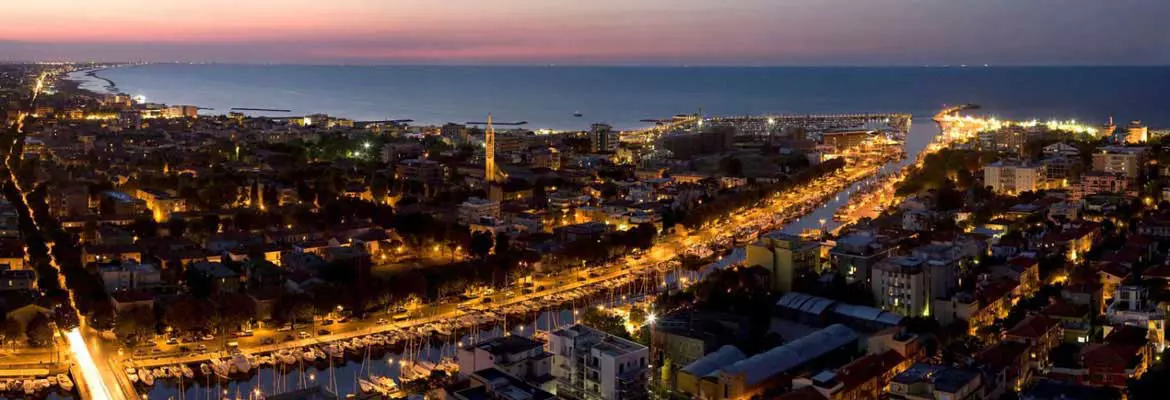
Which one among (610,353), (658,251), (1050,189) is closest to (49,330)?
(610,353)

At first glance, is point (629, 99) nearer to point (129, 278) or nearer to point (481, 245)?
point (481, 245)

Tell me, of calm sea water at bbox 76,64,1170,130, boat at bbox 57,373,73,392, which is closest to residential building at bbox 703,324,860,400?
boat at bbox 57,373,73,392

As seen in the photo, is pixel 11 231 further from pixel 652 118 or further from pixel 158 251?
pixel 652 118

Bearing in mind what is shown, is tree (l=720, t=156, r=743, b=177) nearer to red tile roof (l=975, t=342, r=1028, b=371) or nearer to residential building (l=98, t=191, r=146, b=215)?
residential building (l=98, t=191, r=146, b=215)

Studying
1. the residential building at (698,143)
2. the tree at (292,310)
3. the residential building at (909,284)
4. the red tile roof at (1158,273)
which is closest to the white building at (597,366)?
the tree at (292,310)

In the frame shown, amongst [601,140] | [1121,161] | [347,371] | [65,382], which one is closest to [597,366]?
[347,371]

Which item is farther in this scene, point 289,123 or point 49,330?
point 289,123
